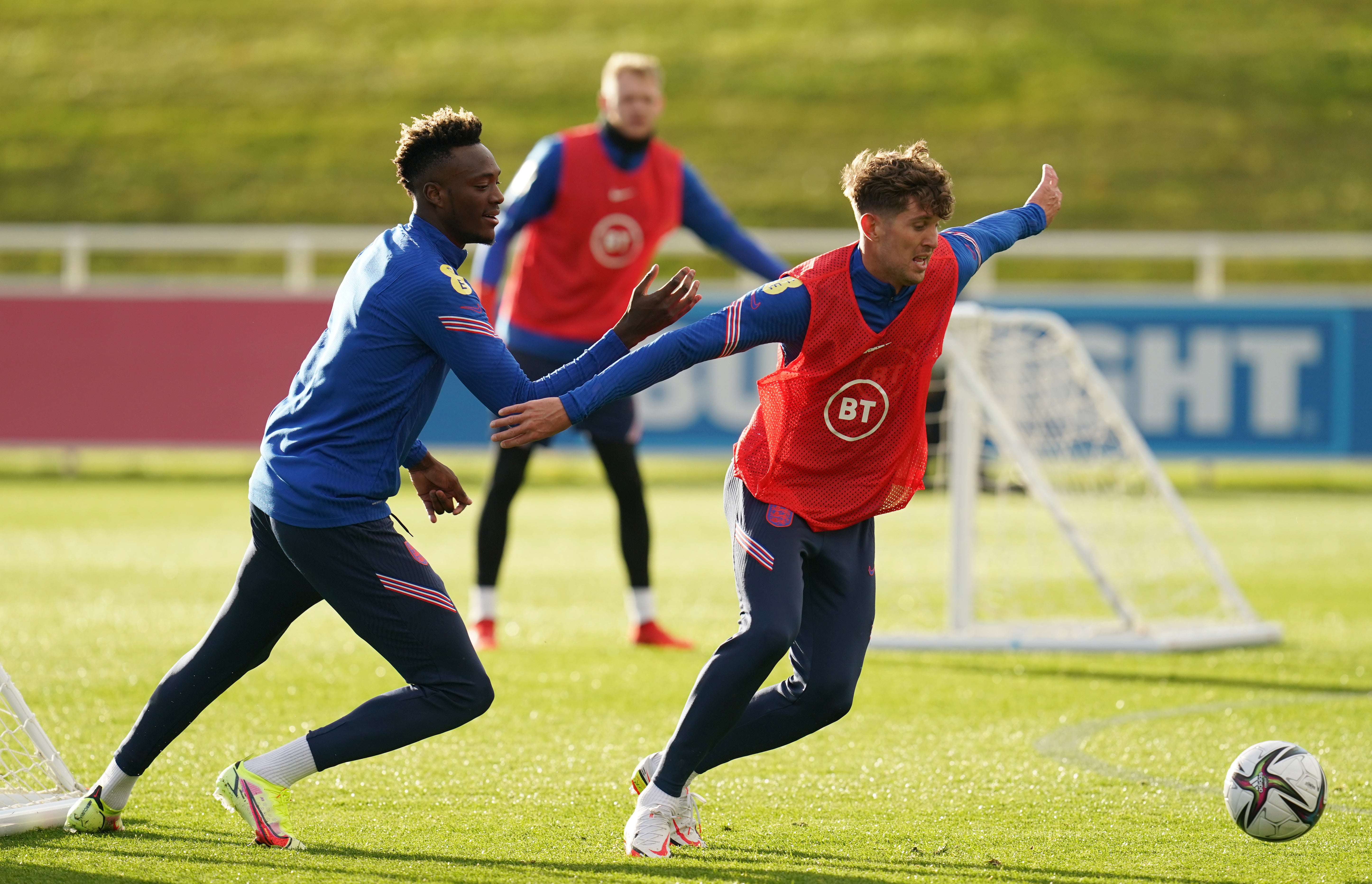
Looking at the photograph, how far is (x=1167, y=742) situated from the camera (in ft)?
17.3

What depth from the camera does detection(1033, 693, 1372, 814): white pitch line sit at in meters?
4.71

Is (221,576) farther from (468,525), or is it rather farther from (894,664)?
(894,664)

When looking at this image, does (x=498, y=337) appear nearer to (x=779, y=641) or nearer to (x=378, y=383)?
(x=378, y=383)

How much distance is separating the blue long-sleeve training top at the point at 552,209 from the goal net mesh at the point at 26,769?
9.92 feet

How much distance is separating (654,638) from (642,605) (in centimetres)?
16

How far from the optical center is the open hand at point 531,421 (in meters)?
3.71

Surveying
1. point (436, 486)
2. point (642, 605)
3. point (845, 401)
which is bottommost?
point (642, 605)

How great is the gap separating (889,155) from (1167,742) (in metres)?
2.37

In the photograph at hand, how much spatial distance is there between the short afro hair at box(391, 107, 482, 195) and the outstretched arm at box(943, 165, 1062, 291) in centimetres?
126

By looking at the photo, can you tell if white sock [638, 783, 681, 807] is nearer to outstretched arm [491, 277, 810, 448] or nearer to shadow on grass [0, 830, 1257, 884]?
shadow on grass [0, 830, 1257, 884]

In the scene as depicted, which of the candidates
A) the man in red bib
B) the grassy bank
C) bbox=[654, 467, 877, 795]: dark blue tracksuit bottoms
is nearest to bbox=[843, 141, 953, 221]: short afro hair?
the man in red bib

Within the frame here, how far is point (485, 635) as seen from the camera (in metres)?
6.90

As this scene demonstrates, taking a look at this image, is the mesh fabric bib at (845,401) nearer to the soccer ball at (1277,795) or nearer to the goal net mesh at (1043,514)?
the soccer ball at (1277,795)

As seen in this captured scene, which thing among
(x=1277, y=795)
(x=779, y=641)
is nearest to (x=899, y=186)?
(x=779, y=641)
